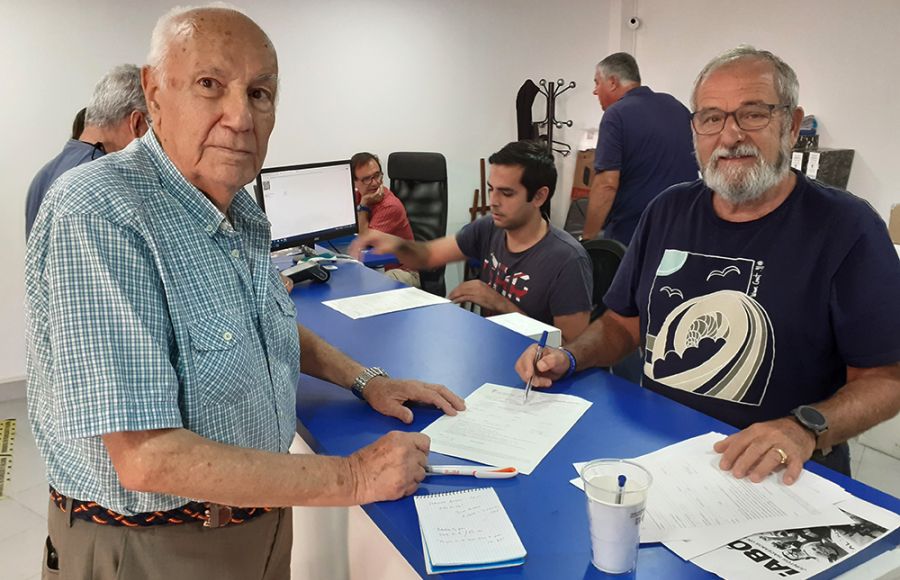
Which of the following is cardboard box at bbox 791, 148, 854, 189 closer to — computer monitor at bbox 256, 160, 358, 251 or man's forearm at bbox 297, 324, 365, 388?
computer monitor at bbox 256, 160, 358, 251

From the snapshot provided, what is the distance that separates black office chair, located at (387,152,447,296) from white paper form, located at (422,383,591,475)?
3.54 meters

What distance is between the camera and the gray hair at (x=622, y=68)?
13.7ft

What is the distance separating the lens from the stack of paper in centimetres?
93

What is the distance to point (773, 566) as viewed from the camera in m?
0.91

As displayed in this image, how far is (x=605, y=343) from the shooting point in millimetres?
1744

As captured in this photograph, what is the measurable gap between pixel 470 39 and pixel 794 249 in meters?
4.57

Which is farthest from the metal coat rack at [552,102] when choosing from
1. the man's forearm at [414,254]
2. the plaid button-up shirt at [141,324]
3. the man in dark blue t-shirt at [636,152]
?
the plaid button-up shirt at [141,324]

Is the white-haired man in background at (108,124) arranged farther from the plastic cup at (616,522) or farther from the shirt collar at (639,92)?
the shirt collar at (639,92)

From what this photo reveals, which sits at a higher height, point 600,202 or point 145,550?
point 600,202

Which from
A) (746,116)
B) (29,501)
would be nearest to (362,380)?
(746,116)

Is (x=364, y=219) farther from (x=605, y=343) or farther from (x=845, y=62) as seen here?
(x=845, y=62)

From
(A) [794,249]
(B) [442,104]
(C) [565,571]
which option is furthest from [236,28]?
(B) [442,104]

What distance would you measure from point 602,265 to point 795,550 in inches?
73.9

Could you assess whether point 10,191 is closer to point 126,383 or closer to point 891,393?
point 126,383
